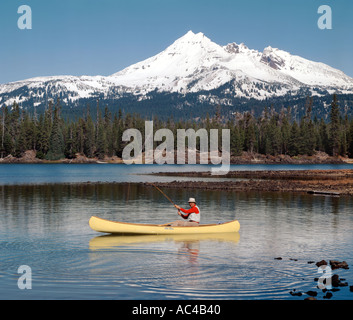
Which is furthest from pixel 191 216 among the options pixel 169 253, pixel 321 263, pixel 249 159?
pixel 249 159

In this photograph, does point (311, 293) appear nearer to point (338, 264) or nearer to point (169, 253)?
point (338, 264)

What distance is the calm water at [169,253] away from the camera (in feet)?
61.1

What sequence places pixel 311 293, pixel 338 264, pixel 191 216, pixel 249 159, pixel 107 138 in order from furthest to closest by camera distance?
1. pixel 107 138
2. pixel 249 159
3. pixel 191 216
4. pixel 338 264
5. pixel 311 293

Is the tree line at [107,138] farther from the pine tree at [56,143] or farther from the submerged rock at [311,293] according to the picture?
the submerged rock at [311,293]

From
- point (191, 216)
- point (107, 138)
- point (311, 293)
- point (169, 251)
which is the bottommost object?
point (169, 251)

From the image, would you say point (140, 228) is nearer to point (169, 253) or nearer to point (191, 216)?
point (191, 216)

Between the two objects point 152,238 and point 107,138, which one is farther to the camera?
point 107,138

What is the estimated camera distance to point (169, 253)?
25266 millimetres

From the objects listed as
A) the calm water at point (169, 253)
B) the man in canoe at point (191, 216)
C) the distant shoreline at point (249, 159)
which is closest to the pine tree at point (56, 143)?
the distant shoreline at point (249, 159)

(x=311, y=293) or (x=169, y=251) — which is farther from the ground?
(x=311, y=293)

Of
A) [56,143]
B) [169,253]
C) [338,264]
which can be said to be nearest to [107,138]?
[56,143]

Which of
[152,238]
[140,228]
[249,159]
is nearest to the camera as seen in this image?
[152,238]
